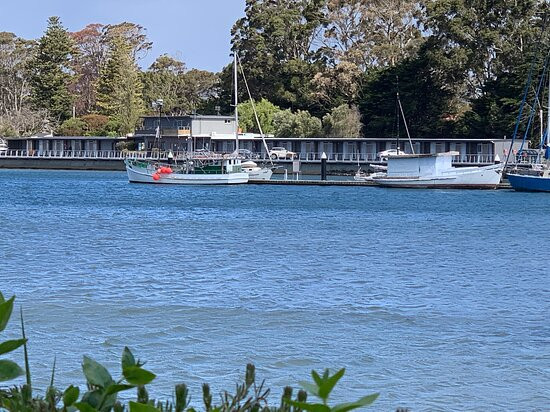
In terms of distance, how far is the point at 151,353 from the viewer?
14.1 metres

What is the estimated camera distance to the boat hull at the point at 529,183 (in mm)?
61656

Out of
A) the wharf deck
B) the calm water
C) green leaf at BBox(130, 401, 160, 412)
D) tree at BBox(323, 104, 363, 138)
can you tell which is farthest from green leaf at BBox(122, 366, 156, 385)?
tree at BBox(323, 104, 363, 138)

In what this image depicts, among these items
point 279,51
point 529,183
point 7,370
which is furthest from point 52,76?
point 7,370

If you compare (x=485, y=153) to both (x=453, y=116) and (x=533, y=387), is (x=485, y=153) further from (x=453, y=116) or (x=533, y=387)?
(x=533, y=387)

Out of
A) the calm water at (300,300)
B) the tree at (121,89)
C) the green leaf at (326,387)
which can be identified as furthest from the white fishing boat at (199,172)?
the green leaf at (326,387)

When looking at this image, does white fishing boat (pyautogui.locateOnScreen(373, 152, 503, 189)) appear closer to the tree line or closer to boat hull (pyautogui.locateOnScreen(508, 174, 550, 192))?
boat hull (pyautogui.locateOnScreen(508, 174, 550, 192))

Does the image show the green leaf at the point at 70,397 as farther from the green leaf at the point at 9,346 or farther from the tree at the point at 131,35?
the tree at the point at 131,35

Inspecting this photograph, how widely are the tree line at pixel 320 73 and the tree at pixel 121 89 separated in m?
0.16

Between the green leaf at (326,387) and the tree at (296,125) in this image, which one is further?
the tree at (296,125)

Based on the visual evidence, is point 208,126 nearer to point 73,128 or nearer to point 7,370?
point 73,128

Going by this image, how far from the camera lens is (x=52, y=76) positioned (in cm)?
11094

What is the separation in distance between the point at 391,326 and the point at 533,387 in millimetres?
4367

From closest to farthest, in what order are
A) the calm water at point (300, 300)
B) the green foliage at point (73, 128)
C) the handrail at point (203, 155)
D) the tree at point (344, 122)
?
the calm water at point (300, 300) → the handrail at point (203, 155) → the tree at point (344, 122) → the green foliage at point (73, 128)

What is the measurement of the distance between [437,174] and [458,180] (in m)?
1.42
